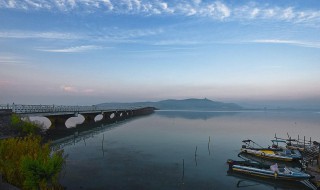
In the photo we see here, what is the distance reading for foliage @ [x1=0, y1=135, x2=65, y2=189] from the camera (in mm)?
17891

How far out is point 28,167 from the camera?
17812mm

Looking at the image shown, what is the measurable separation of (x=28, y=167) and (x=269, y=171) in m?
26.4

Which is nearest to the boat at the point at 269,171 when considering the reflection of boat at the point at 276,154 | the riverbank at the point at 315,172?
the riverbank at the point at 315,172

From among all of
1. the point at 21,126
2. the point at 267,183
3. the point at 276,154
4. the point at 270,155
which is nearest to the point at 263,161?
the point at 270,155

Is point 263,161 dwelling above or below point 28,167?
below

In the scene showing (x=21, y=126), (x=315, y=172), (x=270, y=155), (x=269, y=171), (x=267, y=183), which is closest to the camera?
(x=267, y=183)

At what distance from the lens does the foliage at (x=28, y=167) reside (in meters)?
17.9

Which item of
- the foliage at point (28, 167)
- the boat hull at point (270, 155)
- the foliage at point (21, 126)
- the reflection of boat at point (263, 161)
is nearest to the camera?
the foliage at point (28, 167)

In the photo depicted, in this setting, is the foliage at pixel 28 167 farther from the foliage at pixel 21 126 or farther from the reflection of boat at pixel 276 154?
the reflection of boat at pixel 276 154

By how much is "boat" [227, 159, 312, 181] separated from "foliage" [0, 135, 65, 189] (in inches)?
876

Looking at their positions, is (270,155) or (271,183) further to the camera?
(270,155)

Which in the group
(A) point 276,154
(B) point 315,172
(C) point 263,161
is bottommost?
(C) point 263,161

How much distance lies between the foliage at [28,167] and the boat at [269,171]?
22.3m

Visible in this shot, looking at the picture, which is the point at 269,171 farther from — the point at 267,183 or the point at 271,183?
the point at 267,183
